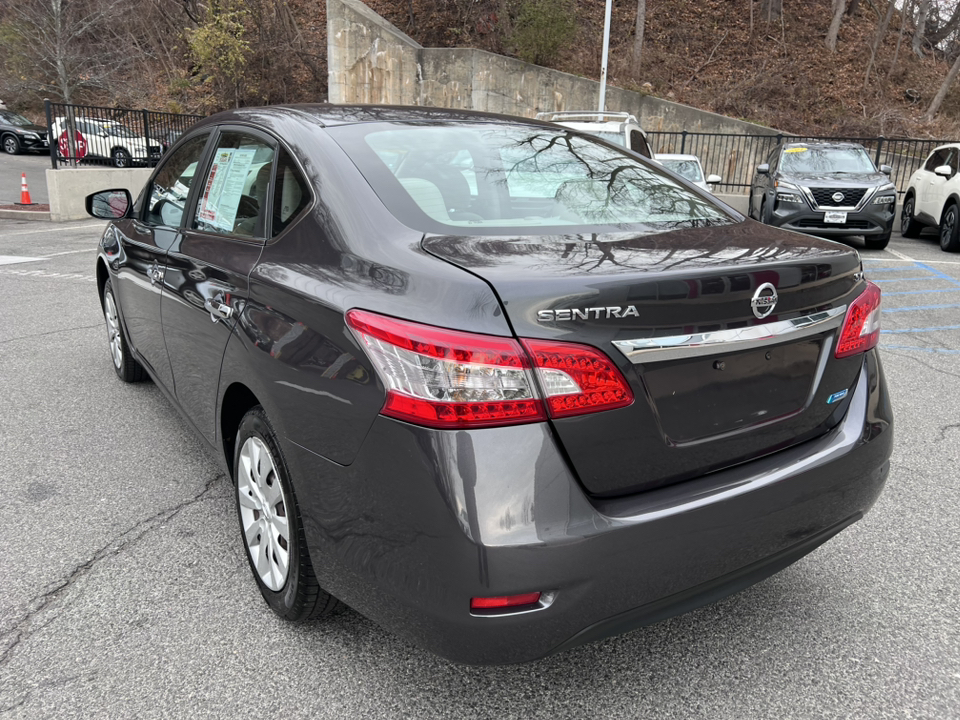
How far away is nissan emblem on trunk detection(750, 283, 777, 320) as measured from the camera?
1980 millimetres

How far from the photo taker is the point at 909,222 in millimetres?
14461

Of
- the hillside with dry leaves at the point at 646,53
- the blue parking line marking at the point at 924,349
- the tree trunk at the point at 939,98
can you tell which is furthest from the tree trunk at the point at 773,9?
the blue parking line marking at the point at 924,349

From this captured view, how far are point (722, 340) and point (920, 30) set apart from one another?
102 ft

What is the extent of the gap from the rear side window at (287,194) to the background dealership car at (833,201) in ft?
36.2

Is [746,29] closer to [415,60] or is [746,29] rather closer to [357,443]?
[415,60]

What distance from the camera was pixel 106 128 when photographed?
15984 millimetres

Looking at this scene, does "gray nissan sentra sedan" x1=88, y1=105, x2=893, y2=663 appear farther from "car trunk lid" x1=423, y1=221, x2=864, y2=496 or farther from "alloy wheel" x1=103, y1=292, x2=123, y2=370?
"alloy wheel" x1=103, y1=292, x2=123, y2=370

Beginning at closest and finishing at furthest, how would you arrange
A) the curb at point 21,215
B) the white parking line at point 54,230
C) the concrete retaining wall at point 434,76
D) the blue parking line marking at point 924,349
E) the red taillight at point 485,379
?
the red taillight at point 485,379 → the blue parking line marking at point 924,349 → the white parking line at point 54,230 → the curb at point 21,215 → the concrete retaining wall at point 434,76

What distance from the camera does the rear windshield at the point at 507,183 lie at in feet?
7.61

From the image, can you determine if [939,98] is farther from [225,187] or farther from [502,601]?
[502,601]

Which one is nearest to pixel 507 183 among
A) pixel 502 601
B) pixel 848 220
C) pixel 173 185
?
pixel 502 601

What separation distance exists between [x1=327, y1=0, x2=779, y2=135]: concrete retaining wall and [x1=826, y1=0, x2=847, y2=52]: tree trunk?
9.36 m

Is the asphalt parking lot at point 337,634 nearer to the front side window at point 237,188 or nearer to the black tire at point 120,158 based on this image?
the front side window at point 237,188

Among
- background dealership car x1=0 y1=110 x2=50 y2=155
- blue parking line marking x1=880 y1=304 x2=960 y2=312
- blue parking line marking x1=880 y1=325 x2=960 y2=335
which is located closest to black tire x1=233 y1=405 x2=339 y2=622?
blue parking line marking x1=880 y1=325 x2=960 y2=335
